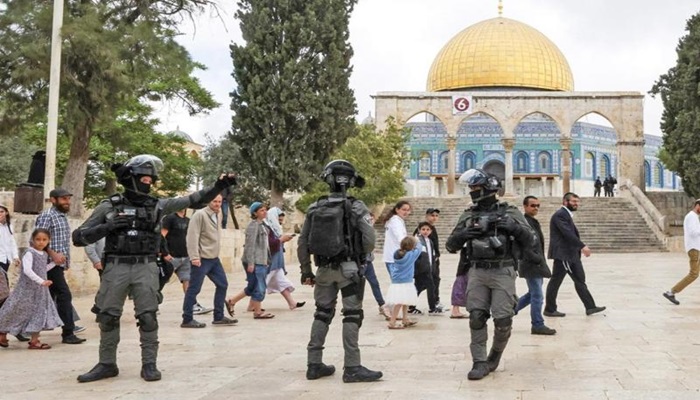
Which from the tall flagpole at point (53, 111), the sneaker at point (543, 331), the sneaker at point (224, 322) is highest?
the tall flagpole at point (53, 111)

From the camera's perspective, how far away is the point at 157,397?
5.06 m

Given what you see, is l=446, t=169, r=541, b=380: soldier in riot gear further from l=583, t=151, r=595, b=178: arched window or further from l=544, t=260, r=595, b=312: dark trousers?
l=583, t=151, r=595, b=178: arched window

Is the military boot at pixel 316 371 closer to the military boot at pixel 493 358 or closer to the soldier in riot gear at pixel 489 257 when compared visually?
the soldier in riot gear at pixel 489 257

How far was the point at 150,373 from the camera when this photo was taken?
5.62m

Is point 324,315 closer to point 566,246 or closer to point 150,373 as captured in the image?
point 150,373

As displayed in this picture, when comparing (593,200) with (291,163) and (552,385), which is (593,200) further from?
(552,385)

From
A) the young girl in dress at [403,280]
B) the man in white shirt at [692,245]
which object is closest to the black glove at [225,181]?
the young girl in dress at [403,280]

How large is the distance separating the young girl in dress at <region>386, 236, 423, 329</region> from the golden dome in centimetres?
4403

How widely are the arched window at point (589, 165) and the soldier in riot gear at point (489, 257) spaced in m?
59.3

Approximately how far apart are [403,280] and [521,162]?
179ft

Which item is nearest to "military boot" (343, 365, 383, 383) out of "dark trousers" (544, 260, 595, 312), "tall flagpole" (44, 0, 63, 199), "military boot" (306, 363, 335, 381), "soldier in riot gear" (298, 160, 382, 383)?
"soldier in riot gear" (298, 160, 382, 383)

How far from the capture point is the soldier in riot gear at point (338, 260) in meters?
5.64

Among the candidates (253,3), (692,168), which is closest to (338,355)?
(253,3)

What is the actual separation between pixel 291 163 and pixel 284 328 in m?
18.0
